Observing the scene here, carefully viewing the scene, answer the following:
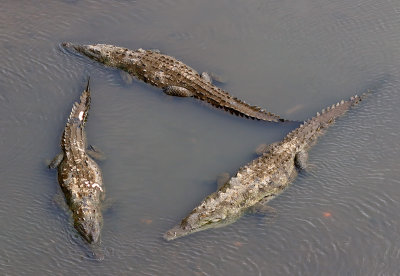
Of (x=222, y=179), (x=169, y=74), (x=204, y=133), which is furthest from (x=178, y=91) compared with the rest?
(x=222, y=179)

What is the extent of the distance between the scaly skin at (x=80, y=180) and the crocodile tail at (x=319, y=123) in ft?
11.3

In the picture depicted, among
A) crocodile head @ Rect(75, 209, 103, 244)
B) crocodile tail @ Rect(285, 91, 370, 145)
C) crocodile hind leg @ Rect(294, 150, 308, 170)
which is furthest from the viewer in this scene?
crocodile tail @ Rect(285, 91, 370, 145)

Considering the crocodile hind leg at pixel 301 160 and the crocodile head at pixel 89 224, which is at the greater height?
the crocodile hind leg at pixel 301 160

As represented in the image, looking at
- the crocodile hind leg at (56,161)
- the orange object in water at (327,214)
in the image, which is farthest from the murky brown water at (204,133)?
the crocodile hind leg at (56,161)

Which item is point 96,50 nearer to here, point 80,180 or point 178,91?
point 178,91

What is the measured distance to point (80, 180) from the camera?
28.5ft

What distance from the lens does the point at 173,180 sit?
29.5 feet

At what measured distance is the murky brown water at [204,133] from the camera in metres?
8.14

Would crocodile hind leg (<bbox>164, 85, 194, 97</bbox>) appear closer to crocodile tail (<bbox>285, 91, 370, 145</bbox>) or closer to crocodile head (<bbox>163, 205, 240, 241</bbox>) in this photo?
crocodile tail (<bbox>285, 91, 370, 145</bbox>)

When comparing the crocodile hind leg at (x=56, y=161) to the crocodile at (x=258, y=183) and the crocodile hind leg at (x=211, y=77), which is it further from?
the crocodile hind leg at (x=211, y=77)

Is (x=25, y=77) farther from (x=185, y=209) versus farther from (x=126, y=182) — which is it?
(x=185, y=209)

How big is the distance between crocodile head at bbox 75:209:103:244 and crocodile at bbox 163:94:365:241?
1.04 meters

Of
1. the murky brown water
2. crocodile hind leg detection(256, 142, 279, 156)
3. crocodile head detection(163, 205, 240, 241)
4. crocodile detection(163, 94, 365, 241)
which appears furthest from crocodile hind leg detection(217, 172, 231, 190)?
crocodile hind leg detection(256, 142, 279, 156)

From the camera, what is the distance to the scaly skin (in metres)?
8.20
